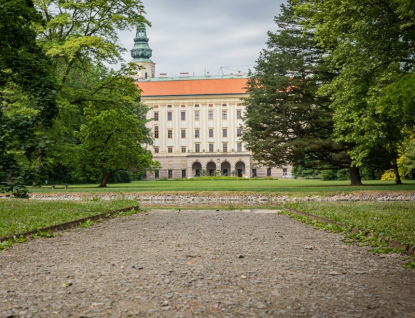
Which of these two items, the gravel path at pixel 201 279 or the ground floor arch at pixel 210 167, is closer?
the gravel path at pixel 201 279

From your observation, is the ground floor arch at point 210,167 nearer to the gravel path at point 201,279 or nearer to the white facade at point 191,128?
the white facade at point 191,128

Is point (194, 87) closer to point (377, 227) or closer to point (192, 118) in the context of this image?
point (192, 118)

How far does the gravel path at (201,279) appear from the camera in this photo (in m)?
4.07

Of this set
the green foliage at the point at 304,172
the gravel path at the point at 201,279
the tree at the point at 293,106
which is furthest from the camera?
the green foliage at the point at 304,172

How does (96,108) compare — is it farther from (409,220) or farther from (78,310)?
(78,310)

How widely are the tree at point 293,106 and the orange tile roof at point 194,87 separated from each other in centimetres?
5955

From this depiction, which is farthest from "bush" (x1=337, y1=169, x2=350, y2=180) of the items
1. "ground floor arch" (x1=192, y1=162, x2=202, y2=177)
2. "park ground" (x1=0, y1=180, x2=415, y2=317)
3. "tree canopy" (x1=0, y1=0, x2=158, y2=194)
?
"park ground" (x1=0, y1=180, x2=415, y2=317)

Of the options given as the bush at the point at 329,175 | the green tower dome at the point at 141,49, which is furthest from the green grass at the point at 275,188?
the green tower dome at the point at 141,49

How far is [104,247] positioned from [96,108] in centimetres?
1936

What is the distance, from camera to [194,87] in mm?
93250

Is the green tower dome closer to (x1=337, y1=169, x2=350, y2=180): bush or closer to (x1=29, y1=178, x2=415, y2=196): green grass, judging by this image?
(x1=337, y1=169, x2=350, y2=180): bush

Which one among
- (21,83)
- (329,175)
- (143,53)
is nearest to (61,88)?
(21,83)

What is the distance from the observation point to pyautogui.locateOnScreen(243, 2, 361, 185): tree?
30.6 meters

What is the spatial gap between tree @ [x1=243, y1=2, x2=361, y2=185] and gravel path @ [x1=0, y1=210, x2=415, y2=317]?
74.3 ft
